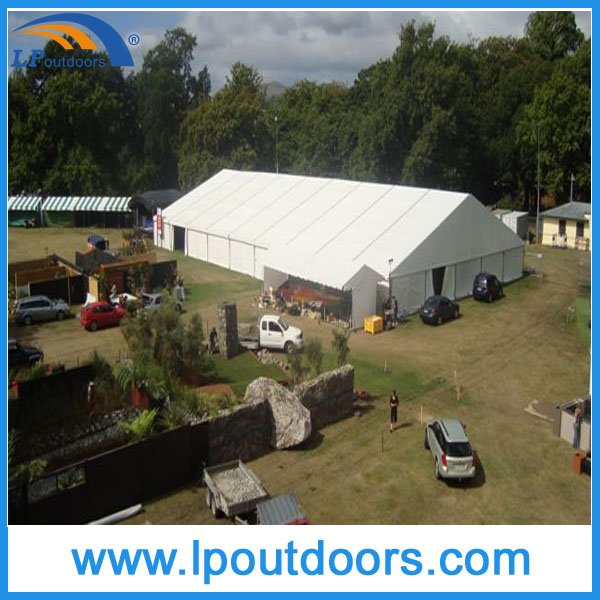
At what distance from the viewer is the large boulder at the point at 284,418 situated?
62.8 ft

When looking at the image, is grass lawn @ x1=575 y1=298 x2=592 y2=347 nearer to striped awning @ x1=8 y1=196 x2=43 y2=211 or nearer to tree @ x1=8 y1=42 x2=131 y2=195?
striped awning @ x1=8 y1=196 x2=43 y2=211

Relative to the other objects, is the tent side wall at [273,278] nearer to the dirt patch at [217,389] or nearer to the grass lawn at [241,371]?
the grass lawn at [241,371]

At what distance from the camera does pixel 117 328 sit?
29.5 m

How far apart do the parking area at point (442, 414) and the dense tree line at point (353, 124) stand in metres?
23.7

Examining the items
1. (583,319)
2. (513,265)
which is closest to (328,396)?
(583,319)

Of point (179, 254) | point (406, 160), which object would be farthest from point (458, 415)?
point (406, 160)

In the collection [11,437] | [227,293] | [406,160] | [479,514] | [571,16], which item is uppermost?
[571,16]

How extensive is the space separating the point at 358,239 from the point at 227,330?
980 cm

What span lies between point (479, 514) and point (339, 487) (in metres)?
3.22

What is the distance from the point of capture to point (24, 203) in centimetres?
5659

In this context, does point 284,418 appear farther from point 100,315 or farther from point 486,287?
point 486,287

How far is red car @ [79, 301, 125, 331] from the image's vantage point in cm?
2919

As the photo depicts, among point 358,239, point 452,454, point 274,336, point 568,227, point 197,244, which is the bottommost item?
point 452,454

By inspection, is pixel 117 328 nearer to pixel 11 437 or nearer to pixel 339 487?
pixel 11 437
